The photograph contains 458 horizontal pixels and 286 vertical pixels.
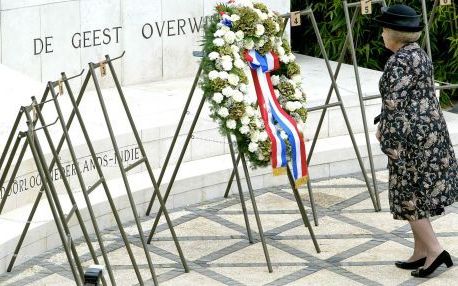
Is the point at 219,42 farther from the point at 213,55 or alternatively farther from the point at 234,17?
the point at 234,17

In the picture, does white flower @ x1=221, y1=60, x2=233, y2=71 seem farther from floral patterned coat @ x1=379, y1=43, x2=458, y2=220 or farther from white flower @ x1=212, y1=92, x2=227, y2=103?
floral patterned coat @ x1=379, y1=43, x2=458, y2=220

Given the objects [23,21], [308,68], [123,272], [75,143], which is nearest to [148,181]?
[75,143]

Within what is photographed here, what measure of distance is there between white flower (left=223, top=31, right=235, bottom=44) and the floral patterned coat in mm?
960

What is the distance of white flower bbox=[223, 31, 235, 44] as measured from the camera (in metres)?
7.88

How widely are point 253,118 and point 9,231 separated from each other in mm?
1716

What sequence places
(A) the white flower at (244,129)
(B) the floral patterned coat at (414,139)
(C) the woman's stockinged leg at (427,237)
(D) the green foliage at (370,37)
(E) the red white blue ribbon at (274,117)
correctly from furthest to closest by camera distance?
(D) the green foliage at (370,37)
(E) the red white blue ribbon at (274,117)
(A) the white flower at (244,129)
(C) the woman's stockinged leg at (427,237)
(B) the floral patterned coat at (414,139)

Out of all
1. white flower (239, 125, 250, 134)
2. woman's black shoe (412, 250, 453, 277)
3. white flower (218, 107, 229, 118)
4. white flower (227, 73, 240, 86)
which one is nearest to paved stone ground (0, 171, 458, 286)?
woman's black shoe (412, 250, 453, 277)

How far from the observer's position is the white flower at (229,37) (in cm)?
788

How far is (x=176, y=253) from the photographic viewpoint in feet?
27.7

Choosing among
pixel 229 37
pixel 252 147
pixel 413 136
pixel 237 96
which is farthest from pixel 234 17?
pixel 413 136

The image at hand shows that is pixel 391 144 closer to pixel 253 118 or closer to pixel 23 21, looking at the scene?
pixel 253 118

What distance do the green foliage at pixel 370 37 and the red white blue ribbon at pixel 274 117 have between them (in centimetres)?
418

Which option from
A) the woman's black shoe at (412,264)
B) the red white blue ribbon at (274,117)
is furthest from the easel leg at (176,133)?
the woman's black shoe at (412,264)

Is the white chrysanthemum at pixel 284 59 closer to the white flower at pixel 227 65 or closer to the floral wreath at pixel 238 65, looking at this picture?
the floral wreath at pixel 238 65
